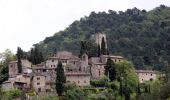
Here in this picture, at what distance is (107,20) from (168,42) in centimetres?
3497

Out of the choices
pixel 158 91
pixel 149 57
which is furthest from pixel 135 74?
pixel 149 57

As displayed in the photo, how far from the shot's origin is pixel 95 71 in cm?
8812

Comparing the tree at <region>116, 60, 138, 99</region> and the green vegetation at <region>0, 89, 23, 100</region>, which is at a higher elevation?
the tree at <region>116, 60, 138, 99</region>

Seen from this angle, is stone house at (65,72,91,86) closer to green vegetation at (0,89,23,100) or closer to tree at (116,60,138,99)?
tree at (116,60,138,99)

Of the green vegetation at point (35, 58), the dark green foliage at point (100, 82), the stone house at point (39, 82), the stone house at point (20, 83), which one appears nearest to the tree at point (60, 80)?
the stone house at point (39, 82)

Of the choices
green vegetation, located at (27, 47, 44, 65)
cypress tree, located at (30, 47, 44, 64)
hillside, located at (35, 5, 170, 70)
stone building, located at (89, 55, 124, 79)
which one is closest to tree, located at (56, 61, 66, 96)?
stone building, located at (89, 55, 124, 79)

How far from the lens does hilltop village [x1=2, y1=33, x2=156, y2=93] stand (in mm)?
85125

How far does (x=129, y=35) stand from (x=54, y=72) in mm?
54028

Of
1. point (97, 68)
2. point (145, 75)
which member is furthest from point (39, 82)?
point (145, 75)

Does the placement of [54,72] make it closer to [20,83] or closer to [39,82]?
[39,82]

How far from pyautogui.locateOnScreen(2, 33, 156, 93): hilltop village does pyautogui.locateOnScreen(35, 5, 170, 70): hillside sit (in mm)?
23690

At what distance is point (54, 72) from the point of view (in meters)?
86.4

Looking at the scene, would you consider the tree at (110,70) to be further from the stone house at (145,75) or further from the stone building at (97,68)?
the stone house at (145,75)

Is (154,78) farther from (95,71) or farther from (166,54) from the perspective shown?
(166,54)
